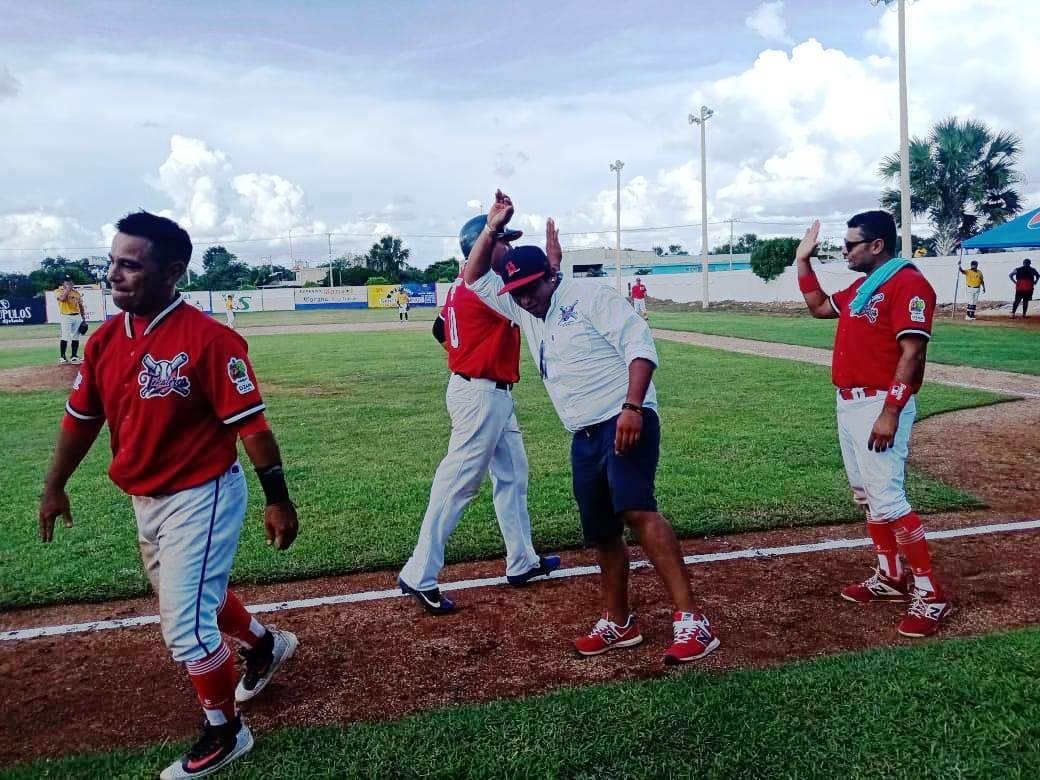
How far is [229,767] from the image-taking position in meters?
3.02

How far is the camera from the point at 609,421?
12.6 feet

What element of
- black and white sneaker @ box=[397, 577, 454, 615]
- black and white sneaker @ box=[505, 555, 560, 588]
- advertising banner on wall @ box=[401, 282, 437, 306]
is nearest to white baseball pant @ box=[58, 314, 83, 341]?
black and white sneaker @ box=[505, 555, 560, 588]

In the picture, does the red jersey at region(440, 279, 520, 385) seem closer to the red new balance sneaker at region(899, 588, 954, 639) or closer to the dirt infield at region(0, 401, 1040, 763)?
the dirt infield at region(0, 401, 1040, 763)

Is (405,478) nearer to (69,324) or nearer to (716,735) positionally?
(716,735)

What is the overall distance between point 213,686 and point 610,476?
1836mm

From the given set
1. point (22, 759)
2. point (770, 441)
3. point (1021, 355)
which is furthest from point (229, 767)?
point (1021, 355)

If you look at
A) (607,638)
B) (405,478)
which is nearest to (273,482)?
(607,638)

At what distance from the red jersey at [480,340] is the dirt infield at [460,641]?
1296 millimetres

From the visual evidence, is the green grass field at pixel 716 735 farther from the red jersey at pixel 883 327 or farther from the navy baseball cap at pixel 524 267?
the navy baseball cap at pixel 524 267

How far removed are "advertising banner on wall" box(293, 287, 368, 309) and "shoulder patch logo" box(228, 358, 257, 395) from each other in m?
55.4

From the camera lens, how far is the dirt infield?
11.6 feet

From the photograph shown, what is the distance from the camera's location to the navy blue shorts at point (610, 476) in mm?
3787

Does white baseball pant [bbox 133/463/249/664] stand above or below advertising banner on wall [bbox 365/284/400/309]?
below

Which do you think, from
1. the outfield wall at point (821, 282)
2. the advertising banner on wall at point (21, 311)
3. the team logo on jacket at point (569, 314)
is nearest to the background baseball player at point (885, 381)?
the team logo on jacket at point (569, 314)
